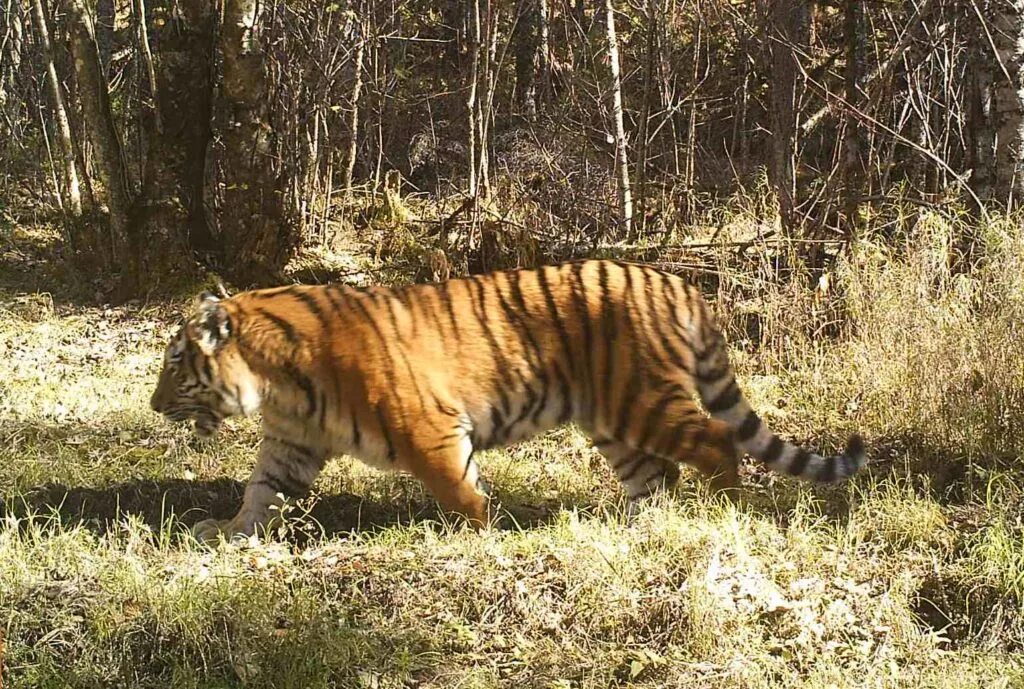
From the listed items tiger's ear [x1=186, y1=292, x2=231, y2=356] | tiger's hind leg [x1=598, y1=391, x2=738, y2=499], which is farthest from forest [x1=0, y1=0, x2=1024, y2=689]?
tiger's ear [x1=186, y1=292, x2=231, y2=356]

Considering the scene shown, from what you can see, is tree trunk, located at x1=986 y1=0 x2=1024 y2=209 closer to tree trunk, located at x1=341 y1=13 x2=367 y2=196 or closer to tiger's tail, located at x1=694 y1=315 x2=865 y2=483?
tiger's tail, located at x1=694 y1=315 x2=865 y2=483

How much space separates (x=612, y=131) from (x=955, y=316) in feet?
18.0

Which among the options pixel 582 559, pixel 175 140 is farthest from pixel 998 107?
pixel 175 140

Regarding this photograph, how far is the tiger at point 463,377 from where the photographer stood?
14.3 feet

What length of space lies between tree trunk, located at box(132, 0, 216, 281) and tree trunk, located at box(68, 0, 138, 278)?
0.36 feet

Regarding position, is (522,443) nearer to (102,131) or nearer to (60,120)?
(102,131)

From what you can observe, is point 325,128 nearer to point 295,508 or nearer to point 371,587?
point 295,508

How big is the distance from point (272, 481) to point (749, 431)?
2.06m

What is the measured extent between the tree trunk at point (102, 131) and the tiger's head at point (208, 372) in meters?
3.99

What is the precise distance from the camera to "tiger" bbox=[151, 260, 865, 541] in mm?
4355

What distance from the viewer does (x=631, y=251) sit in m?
8.12

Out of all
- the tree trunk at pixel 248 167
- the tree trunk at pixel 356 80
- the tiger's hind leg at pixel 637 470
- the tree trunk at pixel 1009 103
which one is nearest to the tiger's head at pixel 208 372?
the tiger's hind leg at pixel 637 470

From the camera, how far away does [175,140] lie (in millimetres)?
8320

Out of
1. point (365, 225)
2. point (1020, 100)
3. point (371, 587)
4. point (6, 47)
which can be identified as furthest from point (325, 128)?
point (371, 587)
